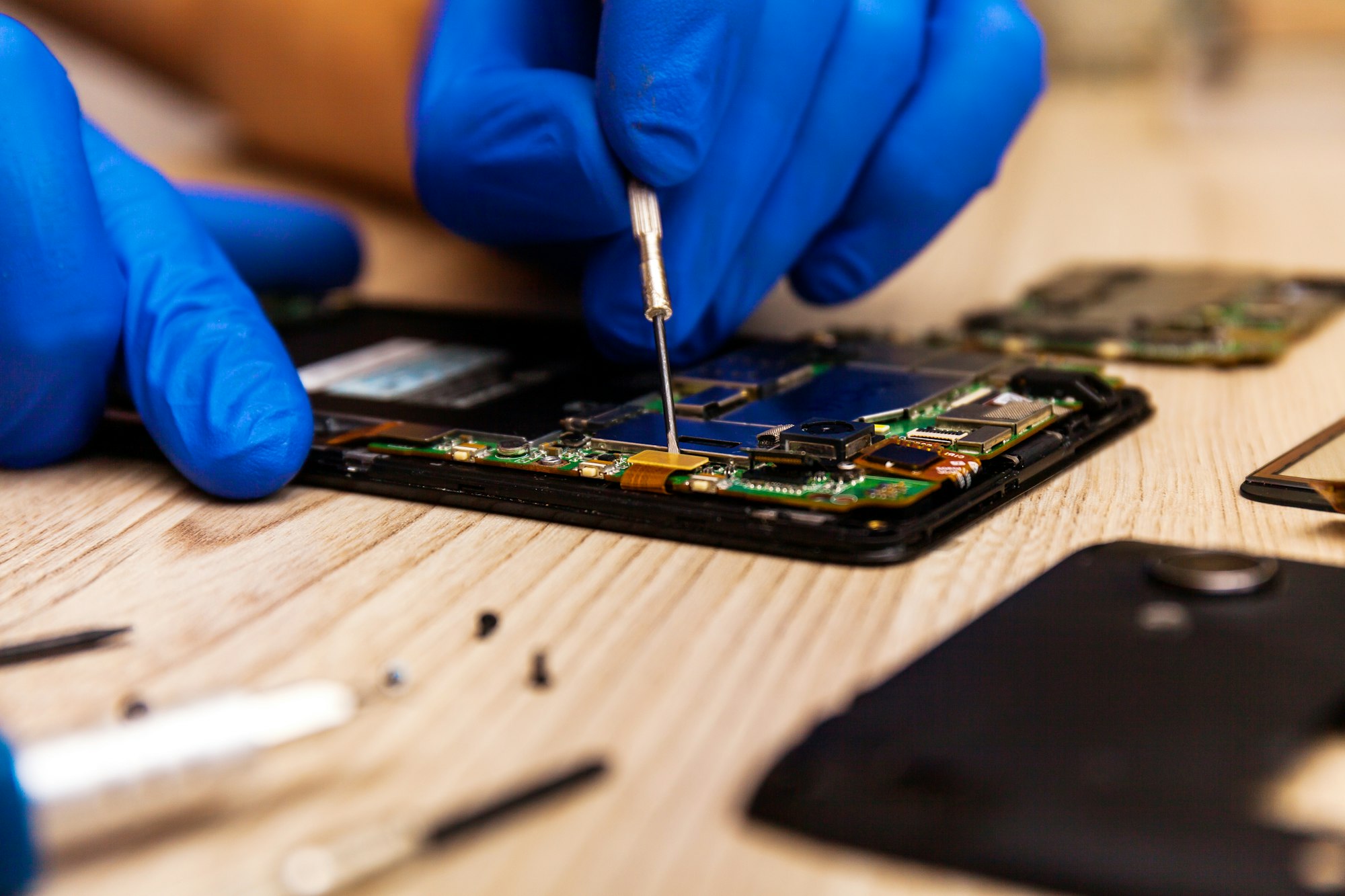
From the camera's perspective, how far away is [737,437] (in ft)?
2.38

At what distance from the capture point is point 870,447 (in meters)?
0.70

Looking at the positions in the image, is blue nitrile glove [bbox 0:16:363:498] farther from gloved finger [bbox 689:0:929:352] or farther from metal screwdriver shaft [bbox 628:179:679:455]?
gloved finger [bbox 689:0:929:352]

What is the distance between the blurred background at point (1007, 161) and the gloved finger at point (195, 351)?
47 cm

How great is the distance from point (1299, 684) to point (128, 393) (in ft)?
2.42

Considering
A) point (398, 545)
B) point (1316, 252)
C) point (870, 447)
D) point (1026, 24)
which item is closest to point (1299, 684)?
point (870, 447)

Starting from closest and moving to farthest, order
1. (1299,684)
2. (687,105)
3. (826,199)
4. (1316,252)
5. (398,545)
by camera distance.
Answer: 1. (1299,684)
2. (398,545)
3. (687,105)
4. (826,199)
5. (1316,252)

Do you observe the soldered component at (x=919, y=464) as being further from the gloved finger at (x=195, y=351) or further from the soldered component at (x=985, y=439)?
the gloved finger at (x=195, y=351)

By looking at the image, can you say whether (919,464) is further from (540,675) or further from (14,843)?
(14,843)

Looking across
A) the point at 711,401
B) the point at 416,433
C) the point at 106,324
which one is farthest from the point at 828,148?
the point at 106,324

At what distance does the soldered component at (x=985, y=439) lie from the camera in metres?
0.70

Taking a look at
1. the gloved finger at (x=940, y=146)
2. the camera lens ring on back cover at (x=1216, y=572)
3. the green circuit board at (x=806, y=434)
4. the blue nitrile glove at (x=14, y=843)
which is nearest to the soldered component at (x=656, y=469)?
the green circuit board at (x=806, y=434)

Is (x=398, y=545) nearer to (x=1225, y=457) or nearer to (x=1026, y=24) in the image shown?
(x=1225, y=457)

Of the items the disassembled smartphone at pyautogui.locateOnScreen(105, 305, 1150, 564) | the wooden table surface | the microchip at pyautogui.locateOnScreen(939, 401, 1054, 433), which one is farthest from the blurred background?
the wooden table surface

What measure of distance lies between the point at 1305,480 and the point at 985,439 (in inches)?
6.6
